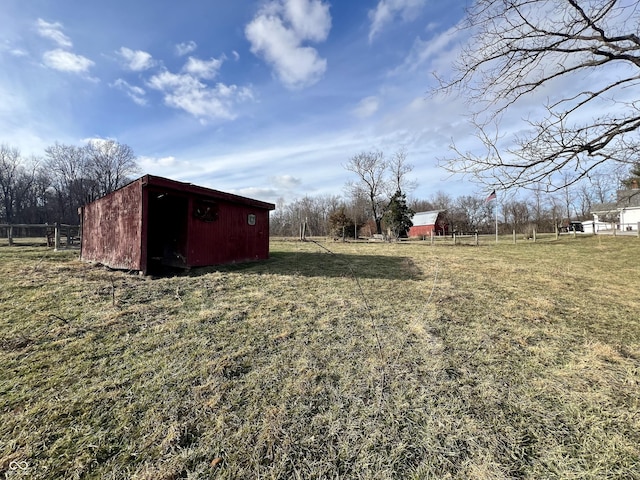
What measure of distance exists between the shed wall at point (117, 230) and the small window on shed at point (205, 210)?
4.49 ft

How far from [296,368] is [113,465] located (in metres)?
1.66

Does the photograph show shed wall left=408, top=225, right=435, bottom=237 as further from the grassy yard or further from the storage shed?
the grassy yard

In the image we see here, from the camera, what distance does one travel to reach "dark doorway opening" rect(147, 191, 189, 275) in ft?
26.0

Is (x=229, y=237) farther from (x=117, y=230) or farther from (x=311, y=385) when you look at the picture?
(x=311, y=385)

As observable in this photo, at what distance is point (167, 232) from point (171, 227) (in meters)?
0.41

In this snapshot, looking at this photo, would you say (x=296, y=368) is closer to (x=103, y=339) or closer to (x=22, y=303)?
(x=103, y=339)

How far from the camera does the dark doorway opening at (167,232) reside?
26.0 feet

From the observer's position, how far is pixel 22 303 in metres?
4.75

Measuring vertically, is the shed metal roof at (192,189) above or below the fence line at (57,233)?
above

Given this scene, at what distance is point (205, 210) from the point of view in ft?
26.8

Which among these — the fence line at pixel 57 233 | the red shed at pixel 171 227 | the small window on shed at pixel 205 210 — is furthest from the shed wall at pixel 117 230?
the fence line at pixel 57 233

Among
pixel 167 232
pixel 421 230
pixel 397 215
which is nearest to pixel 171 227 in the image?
pixel 167 232

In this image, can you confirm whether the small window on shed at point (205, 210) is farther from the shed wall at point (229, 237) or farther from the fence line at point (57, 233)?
the fence line at point (57, 233)

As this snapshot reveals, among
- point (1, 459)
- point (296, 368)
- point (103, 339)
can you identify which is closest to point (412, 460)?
point (296, 368)
